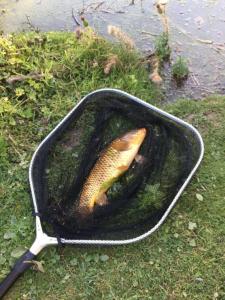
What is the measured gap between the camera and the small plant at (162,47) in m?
4.19

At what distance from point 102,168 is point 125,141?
0.25m

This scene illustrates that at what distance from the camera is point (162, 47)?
166 inches

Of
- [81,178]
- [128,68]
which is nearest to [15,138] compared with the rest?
[81,178]

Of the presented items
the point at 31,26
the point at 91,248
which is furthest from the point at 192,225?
the point at 31,26

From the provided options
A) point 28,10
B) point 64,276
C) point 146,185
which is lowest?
point 64,276

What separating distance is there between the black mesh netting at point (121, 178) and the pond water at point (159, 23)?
32.5 inches

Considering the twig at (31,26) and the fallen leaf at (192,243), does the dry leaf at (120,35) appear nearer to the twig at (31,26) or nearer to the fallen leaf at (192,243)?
the twig at (31,26)

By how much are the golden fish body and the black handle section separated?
405 mm

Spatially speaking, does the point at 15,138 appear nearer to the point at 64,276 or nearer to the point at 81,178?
the point at 81,178

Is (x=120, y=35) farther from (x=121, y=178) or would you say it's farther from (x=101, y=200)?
(x=101, y=200)

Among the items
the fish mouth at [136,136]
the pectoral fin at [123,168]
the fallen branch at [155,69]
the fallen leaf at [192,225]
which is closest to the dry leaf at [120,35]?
the fallen branch at [155,69]

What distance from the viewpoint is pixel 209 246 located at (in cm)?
301

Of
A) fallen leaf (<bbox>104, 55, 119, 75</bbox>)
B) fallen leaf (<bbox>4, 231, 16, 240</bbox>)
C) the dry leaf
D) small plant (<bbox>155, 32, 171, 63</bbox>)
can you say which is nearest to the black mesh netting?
fallen leaf (<bbox>4, 231, 16, 240</bbox>)

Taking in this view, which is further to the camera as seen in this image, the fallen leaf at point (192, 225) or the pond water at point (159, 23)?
the pond water at point (159, 23)
